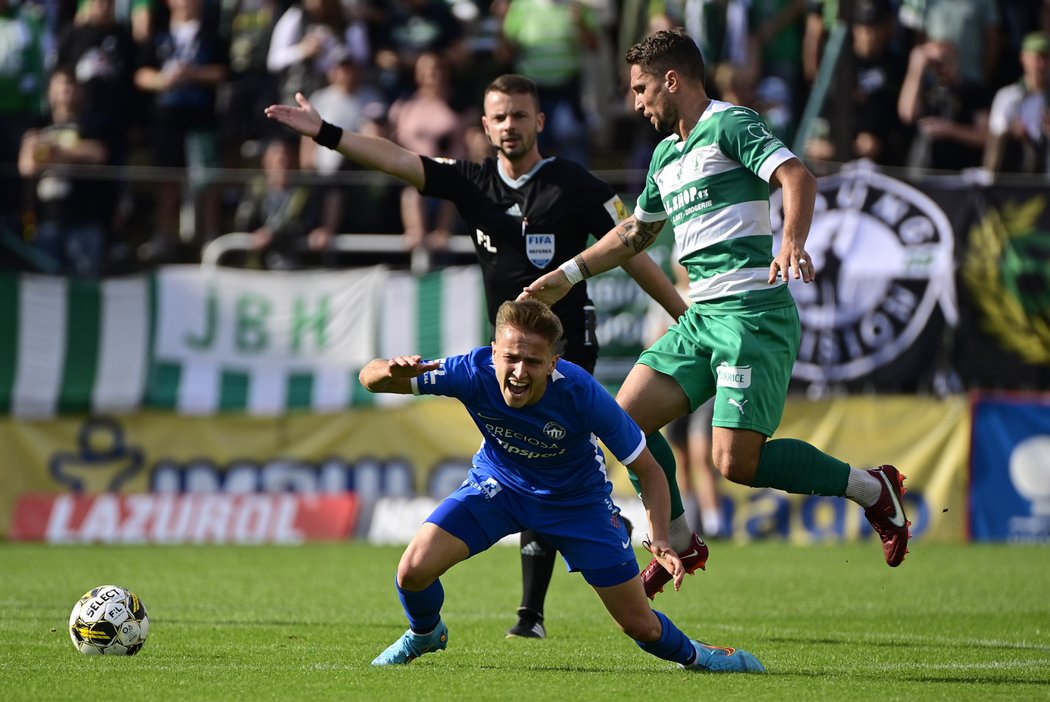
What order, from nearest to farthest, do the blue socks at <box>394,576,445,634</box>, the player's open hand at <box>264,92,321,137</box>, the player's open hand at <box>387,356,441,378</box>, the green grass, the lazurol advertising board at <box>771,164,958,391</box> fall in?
the green grass
the player's open hand at <box>387,356,441,378</box>
the blue socks at <box>394,576,445,634</box>
the player's open hand at <box>264,92,321,137</box>
the lazurol advertising board at <box>771,164,958,391</box>

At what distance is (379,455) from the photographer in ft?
48.7

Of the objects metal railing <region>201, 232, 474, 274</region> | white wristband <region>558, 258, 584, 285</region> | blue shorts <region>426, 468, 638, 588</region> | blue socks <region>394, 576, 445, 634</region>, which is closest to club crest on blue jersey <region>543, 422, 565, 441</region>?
blue shorts <region>426, 468, 638, 588</region>

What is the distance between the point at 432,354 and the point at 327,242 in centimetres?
164

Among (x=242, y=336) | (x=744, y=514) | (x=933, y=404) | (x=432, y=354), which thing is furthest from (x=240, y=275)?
(x=933, y=404)

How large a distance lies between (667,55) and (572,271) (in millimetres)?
1139

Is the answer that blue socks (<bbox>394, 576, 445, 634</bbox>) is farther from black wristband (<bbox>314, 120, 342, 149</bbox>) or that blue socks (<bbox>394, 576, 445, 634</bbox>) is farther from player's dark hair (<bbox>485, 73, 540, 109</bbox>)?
player's dark hair (<bbox>485, 73, 540, 109</bbox>)

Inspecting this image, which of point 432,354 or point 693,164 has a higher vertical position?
point 693,164

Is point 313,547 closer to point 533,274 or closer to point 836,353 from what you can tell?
point 836,353

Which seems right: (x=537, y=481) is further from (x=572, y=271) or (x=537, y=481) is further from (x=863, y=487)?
(x=863, y=487)

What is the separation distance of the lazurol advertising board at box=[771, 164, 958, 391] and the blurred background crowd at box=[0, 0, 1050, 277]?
98 cm

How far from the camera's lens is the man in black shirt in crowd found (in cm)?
811

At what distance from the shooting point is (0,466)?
14.5 metres

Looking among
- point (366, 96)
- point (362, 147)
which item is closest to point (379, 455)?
point (366, 96)

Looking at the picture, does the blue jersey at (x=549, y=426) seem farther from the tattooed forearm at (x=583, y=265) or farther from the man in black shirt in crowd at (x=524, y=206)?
the man in black shirt in crowd at (x=524, y=206)
